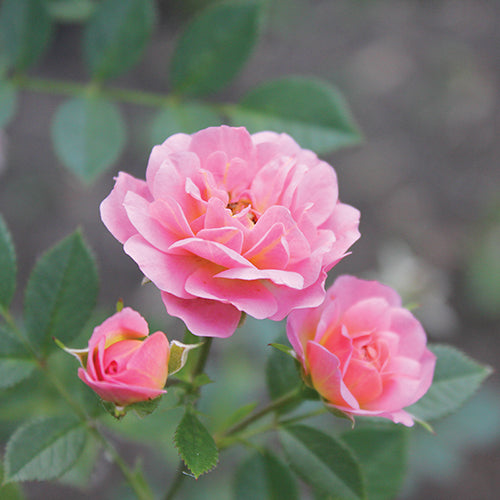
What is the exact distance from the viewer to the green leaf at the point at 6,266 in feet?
2.87

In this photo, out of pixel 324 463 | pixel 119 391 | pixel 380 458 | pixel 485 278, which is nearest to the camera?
pixel 119 391

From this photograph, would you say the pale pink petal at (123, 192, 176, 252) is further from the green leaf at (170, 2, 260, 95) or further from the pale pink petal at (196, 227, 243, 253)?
the green leaf at (170, 2, 260, 95)

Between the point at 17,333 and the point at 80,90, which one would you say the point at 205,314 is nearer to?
the point at 17,333

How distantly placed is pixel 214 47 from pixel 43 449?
796mm

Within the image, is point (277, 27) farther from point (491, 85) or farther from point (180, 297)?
point (180, 297)

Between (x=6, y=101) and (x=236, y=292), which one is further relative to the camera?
(x=6, y=101)

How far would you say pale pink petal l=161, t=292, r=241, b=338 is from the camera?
2.11ft

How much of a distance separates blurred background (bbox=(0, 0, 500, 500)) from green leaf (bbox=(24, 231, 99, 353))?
1.32 meters

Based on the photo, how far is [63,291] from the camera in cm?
91

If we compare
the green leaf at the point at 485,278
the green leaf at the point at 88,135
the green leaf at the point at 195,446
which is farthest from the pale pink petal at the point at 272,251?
the green leaf at the point at 485,278

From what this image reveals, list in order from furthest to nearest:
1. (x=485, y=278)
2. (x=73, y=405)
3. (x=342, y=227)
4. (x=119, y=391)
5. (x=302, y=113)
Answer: (x=485, y=278), (x=302, y=113), (x=73, y=405), (x=342, y=227), (x=119, y=391)

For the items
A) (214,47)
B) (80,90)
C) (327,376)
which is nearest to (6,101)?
(80,90)

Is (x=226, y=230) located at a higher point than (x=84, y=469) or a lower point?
higher

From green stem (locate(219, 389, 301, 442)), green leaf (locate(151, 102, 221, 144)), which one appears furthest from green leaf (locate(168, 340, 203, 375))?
green leaf (locate(151, 102, 221, 144))
